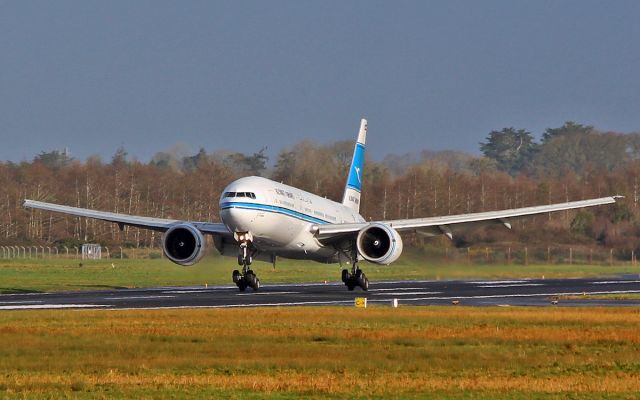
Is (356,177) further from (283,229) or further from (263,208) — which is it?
(263,208)

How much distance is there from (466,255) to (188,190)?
6924 centimetres

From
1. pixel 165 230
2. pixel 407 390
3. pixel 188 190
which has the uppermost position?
pixel 188 190

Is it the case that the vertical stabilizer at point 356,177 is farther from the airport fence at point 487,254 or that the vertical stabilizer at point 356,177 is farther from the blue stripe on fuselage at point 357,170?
the airport fence at point 487,254

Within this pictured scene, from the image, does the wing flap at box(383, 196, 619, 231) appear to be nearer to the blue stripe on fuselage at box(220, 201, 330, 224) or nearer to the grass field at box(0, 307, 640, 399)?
the blue stripe on fuselage at box(220, 201, 330, 224)

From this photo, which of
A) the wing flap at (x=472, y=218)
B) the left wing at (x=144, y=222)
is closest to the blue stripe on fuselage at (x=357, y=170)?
the wing flap at (x=472, y=218)

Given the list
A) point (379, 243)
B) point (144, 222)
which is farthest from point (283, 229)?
point (144, 222)

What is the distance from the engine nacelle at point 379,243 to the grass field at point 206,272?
644 centimetres

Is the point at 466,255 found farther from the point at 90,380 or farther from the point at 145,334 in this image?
the point at 90,380

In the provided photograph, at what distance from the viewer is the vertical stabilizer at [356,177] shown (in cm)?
7194

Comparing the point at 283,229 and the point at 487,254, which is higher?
the point at 283,229

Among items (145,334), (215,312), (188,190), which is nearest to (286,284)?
(215,312)

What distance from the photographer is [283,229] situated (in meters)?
56.1

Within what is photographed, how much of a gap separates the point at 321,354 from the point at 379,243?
29493 millimetres

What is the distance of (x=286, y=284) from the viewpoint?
231 ft
